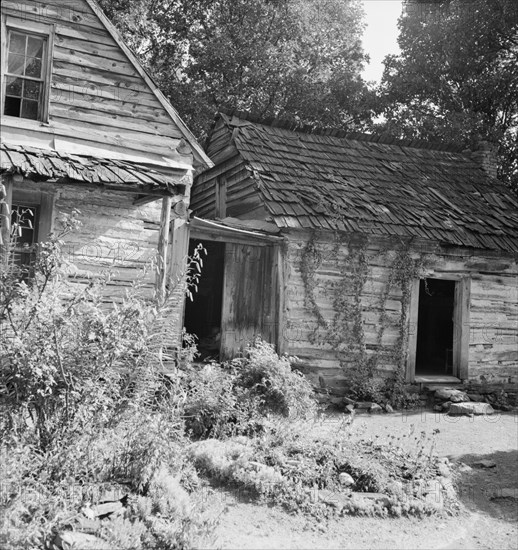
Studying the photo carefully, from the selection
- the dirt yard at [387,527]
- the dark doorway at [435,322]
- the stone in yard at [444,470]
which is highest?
the dark doorway at [435,322]

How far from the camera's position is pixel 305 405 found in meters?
8.82

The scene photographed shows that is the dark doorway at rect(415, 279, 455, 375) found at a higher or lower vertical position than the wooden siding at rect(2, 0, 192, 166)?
lower

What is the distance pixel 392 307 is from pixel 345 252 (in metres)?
1.54

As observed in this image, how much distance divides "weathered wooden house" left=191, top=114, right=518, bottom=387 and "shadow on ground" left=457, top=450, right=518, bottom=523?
4.03m

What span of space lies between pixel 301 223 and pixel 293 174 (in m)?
2.02

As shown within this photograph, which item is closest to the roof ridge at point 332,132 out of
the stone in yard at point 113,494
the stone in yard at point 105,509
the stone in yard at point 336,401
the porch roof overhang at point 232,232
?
the porch roof overhang at point 232,232

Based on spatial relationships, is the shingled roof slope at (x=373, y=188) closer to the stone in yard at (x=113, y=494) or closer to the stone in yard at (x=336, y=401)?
the stone in yard at (x=336, y=401)

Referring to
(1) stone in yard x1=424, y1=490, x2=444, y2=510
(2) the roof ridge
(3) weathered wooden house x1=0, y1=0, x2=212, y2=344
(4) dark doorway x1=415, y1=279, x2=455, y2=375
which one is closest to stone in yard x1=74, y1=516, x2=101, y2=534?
(1) stone in yard x1=424, y1=490, x2=444, y2=510

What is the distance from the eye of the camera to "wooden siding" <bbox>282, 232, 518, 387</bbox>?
12.3 m

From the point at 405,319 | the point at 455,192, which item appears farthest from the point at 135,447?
the point at 455,192

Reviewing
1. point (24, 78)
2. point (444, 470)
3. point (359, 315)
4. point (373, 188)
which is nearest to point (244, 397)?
point (444, 470)

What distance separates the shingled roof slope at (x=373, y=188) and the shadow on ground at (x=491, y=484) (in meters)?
5.03

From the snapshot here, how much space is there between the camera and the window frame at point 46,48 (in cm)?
1009

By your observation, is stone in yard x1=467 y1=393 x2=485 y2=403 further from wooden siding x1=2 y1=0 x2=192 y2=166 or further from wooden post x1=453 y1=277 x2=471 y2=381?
wooden siding x1=2 y1=0 x2=192 y2=166
